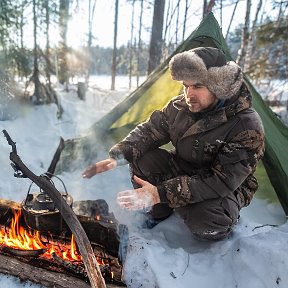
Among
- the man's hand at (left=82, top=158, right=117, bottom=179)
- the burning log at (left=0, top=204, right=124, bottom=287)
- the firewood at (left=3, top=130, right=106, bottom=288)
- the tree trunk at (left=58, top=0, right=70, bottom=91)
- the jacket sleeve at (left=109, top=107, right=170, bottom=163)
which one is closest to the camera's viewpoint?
the firewood at (left=3, top=130, right=106, bottom=288)

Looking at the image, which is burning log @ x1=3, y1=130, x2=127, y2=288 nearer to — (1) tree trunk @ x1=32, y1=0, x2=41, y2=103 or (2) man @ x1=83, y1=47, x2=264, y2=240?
(2) man @ x1=83, y1=47, x2=264, y2=240

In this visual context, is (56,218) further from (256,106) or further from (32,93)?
(32,93)

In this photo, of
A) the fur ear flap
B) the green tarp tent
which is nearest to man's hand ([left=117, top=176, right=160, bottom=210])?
the fur ear flap

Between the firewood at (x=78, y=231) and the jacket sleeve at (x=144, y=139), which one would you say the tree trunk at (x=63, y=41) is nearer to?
the jacket sleeve at (x=144, y=139)

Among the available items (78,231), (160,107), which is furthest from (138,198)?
(160,107)

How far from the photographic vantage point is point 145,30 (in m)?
22.0

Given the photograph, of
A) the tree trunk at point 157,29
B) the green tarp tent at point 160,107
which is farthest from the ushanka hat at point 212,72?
the tree trunk at point 157,29

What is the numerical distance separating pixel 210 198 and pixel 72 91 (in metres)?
11.4

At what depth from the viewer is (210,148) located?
2.24 m

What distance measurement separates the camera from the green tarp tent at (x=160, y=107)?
2847 millimetres

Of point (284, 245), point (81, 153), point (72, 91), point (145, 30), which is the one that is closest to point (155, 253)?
point (284, 245)

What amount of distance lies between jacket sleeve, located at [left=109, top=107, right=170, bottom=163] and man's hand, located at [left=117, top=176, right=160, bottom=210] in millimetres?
576

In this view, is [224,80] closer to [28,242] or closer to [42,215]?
[42,215]

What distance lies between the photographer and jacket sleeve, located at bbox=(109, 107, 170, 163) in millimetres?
2621
